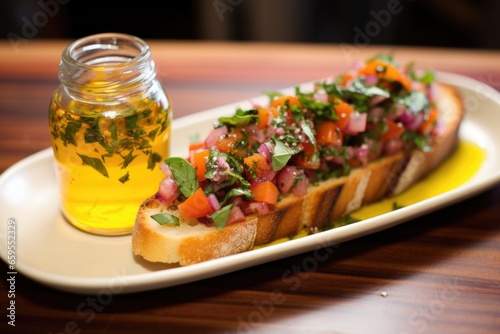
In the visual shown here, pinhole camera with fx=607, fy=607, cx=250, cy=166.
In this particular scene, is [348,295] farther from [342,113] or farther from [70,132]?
[70,132]

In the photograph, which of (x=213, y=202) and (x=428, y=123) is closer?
(x=213, y=202)

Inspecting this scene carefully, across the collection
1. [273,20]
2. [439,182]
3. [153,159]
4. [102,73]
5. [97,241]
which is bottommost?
[273,20]

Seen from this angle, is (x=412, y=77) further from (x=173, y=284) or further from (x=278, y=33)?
(x=278, y=33)

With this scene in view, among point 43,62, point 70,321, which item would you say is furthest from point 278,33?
point 70,321

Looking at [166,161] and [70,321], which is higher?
[166,161]

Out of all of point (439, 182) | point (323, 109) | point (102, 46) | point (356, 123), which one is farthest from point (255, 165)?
point (439, 182)

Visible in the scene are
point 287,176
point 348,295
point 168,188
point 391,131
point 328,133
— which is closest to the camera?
point 348,295

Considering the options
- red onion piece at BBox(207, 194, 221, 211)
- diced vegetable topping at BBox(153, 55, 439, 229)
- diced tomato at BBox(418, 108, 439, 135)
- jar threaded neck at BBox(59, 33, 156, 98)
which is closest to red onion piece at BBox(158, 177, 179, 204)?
diced vegetable topping at BBox(153, 55, 439, 229)
